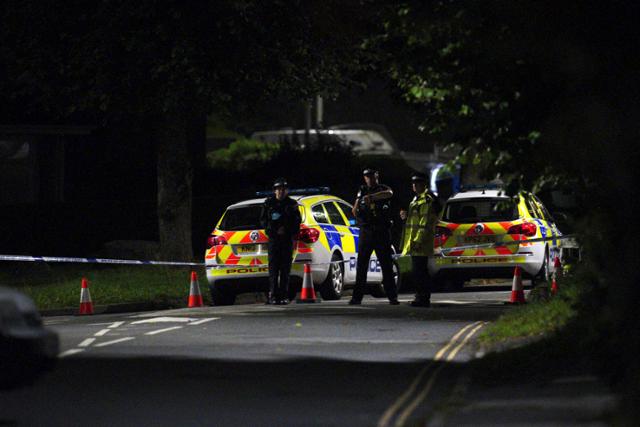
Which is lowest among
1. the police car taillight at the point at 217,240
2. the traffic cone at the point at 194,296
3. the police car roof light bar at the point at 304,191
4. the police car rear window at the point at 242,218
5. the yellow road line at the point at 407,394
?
the traffic cone at the point at 194,296

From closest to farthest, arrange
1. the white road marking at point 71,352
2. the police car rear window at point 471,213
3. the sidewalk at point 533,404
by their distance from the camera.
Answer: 1. the sidewalk at point 533,404
2. the white road marking at point 71,352
3. the police car rear window at point 471,213

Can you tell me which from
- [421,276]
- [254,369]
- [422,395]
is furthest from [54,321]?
[422,395]

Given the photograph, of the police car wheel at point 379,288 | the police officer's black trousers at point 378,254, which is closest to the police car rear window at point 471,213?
the police car wheel at point 379,288

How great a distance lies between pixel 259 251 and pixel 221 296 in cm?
104

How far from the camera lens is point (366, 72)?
31.6 metres

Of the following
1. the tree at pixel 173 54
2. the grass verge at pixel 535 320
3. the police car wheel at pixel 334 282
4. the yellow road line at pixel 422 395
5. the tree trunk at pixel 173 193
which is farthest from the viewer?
the tree trunk at pixel 173 193

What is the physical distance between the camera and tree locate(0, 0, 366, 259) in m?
A: 27.5

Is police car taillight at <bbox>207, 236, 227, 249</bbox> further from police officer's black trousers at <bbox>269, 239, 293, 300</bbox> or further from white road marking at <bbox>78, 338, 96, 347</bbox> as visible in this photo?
white road marking at <bbox>78, 338, 96, 347</bbox>

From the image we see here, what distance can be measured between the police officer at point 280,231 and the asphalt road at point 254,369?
1.65m

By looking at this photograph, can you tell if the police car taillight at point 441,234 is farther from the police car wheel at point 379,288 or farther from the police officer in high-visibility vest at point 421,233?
the police officer in high-visibility vest at point 421,233

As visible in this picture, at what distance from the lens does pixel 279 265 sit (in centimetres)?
2258

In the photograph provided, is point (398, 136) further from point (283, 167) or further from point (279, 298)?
point (279, 298)

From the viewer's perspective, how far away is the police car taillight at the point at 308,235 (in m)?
23.2

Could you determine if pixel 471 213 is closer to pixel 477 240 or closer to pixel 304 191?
pixel 477 240
